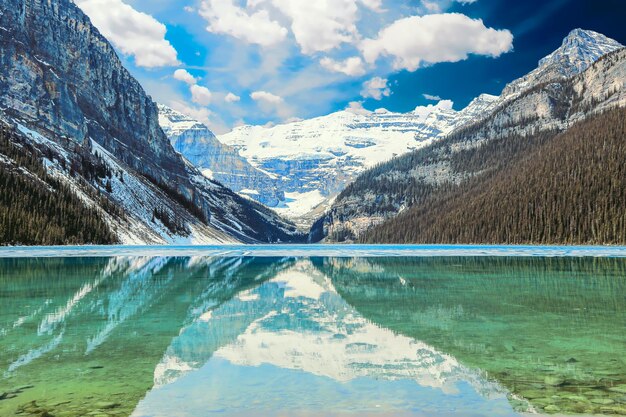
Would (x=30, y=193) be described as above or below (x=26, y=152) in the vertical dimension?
below

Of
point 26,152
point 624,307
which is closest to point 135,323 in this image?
point 624,307

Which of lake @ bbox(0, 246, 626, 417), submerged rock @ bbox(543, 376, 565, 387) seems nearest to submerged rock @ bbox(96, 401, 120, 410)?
lake @ bbox(0, 246, 626, 417)

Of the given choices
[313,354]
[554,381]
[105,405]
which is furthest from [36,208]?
[554,381]

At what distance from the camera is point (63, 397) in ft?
37.2

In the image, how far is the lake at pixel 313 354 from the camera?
36.2 feet

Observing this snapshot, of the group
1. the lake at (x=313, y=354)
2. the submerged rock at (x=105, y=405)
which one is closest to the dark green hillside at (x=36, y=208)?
the lake at (x=313, y=354)

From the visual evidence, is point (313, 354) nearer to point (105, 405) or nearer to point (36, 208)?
point (105, 405)

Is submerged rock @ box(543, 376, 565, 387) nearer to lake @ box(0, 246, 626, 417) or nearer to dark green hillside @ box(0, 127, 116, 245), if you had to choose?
lake @ box(0, 246, 626, 417)

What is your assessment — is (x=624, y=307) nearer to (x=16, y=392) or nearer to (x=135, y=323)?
(x=135, y=323)

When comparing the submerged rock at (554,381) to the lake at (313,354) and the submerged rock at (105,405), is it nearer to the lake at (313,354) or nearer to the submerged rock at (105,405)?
the lake at (313,354)

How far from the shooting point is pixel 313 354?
51.9 ft

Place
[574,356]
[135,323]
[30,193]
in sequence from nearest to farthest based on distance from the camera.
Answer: [574,356] → [135,323] → [30,193]

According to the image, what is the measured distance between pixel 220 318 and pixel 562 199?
17228 cm

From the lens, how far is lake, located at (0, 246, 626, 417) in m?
11.0
